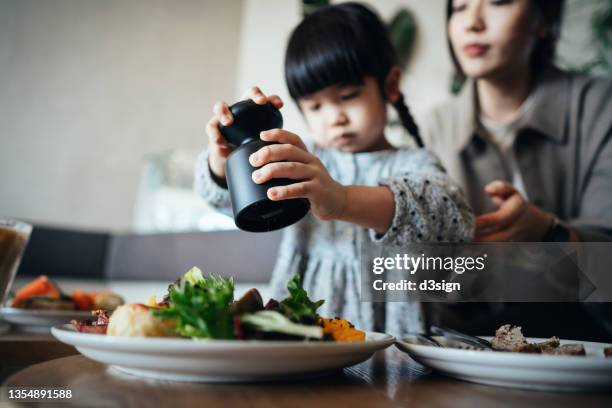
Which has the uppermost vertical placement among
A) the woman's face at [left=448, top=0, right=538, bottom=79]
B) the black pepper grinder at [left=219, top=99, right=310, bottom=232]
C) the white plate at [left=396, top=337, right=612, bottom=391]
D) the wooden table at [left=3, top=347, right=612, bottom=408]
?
the woman's face at [left=448, top=0, right=538, bottom=79]

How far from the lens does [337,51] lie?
2.71 feet

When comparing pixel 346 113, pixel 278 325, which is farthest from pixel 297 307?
pixel 346 113

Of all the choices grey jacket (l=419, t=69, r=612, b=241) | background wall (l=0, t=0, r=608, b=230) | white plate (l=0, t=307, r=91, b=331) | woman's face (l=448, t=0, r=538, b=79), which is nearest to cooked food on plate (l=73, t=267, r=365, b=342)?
white plate (l=0, t=307, r=91, b=331)

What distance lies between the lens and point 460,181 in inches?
51.4

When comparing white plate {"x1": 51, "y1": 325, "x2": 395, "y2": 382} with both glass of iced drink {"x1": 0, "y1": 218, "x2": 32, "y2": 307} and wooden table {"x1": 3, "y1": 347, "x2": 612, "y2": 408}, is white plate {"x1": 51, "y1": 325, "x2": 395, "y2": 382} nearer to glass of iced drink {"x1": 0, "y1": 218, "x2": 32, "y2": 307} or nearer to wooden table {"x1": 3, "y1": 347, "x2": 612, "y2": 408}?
wooden table {"x1": 3, "y1": 347, "x2": 612, "y2": 408}

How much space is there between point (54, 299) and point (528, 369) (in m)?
0.72

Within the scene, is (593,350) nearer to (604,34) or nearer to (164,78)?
(604,34)

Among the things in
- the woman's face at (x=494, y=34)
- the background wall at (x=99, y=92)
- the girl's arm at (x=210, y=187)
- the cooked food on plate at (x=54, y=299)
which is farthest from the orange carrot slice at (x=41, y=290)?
the background wall at (x=99, y=92)

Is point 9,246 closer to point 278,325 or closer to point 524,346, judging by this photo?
point 278,325

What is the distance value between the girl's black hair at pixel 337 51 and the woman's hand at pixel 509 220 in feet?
1.05

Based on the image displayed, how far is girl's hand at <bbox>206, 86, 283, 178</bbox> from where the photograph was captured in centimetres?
50

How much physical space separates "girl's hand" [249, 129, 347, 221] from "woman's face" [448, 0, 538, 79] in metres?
0.89

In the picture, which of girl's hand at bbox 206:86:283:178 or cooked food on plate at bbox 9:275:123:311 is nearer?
girl's hand at bbox 206:86:283:178

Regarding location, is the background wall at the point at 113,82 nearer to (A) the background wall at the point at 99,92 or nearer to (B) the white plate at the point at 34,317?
(A) the background wall at the point at 99,92
